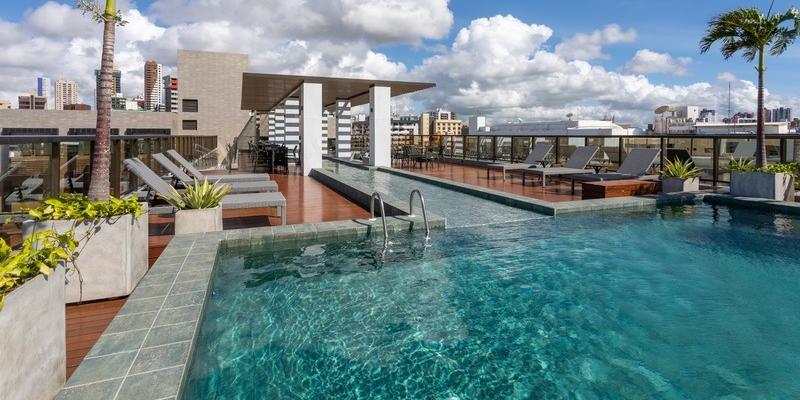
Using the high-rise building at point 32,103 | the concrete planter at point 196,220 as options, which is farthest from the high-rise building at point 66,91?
the concrete planter at point 196,220

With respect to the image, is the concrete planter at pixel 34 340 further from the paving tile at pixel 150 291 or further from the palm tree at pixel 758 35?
the palm tree at pixel 758 35

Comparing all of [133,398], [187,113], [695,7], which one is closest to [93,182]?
[133,398]

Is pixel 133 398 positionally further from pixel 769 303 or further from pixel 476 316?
pixel 769 303

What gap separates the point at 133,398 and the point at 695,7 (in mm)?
13454

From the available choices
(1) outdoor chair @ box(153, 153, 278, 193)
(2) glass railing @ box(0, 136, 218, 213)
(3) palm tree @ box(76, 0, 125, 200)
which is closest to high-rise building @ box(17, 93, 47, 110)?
(1) outdoor chair @ box(153, 153, 278, 193)

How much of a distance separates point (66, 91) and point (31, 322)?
238939 mm

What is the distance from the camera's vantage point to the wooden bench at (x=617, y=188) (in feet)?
27.9

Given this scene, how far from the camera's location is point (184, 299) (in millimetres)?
3262

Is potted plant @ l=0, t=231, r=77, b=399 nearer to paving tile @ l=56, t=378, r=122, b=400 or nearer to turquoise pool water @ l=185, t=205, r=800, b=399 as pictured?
paving tile @ l=56, t=378, r=122, b=400

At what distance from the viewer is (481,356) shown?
3.07 metres

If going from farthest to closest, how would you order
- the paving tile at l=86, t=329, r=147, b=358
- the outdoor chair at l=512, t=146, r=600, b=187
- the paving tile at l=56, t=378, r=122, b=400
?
1. the outdoor chair at l=512, t=146, r=600, b=187
2. the paving tile at l=86, t=329, r=147, b=358
3. the paving tile at l=56, t=378, r=122, b=400

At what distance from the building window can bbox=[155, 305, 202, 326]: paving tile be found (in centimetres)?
4318

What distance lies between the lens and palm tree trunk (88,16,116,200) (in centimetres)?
410

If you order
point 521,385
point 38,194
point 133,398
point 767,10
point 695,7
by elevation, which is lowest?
point 521,385
